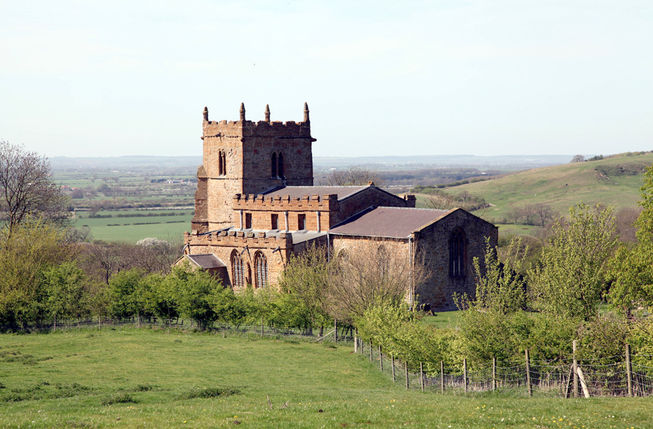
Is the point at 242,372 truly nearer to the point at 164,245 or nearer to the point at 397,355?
the point at 397,355

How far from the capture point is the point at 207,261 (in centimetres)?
5941

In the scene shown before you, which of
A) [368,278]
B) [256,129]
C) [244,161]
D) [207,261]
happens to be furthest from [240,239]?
[368,278]

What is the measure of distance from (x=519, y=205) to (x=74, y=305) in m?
113

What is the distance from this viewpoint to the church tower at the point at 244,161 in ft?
218

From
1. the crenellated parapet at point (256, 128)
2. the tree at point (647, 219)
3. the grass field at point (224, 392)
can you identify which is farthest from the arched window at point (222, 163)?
the tree at point (647, 219)

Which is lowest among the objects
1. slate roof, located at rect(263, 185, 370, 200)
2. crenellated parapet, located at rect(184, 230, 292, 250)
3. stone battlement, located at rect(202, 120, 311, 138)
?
crenellated parapet, located at rect(184, 230, 292, 250)

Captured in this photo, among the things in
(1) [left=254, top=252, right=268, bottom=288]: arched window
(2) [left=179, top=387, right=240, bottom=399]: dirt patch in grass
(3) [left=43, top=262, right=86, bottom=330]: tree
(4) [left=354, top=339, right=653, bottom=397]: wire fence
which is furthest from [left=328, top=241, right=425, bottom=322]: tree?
(3) [left=43, top=262, right=86, bottom=330]: tree

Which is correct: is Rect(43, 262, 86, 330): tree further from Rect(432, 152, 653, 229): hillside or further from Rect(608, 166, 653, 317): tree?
Rect(432, 152, 653, 229): hillside

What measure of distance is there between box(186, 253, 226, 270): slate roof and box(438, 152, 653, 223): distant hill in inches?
3134

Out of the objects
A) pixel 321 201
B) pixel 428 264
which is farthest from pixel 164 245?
pixel 428 264

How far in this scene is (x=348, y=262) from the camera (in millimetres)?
53688

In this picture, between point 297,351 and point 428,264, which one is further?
point 428,264

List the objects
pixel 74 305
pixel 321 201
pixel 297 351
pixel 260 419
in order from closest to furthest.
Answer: pixel 260 419, pixel 297 351, pixel 74 305, pixel 321 201

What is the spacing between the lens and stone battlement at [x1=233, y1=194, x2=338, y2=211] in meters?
57.8
